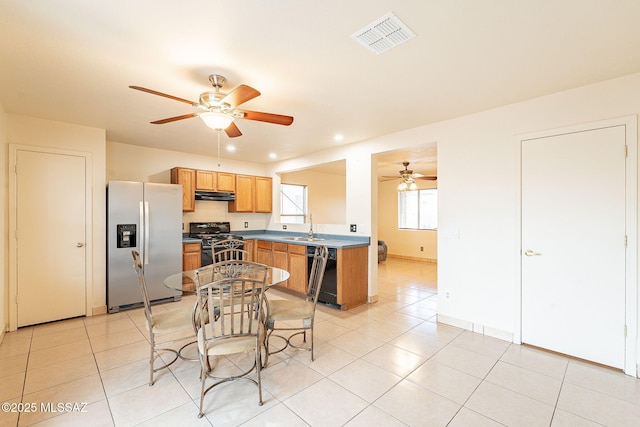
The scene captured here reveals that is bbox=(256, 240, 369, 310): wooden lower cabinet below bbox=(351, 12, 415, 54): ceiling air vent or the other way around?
below

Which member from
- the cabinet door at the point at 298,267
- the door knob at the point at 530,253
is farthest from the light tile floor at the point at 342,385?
the cabinet door at the point at 298,267

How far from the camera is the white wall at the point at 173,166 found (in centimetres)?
456

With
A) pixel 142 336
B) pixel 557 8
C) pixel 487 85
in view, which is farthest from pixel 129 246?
pixel 557 8

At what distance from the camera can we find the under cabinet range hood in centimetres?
509

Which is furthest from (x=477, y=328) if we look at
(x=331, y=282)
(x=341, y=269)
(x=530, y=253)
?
(x=331, y=282)

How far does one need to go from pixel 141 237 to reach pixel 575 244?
5.08m

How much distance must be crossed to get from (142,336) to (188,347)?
0.65 meters

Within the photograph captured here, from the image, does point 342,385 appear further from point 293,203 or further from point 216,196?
point 293,203

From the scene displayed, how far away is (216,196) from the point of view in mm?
5250

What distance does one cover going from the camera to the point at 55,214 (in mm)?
3502

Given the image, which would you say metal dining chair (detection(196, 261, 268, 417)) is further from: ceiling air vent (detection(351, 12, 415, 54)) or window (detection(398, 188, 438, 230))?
window (detection(398, 188, 438, 230))

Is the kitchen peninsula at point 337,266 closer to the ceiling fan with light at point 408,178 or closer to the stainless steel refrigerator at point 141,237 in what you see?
the stainless steel refrigerator at point 141,237

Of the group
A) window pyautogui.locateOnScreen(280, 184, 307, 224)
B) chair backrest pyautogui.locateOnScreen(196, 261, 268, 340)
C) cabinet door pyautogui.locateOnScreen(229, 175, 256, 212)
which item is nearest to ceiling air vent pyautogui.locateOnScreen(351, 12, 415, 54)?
chair backrest pyautogui.locateOnScreen(196, 261, 268, 340)

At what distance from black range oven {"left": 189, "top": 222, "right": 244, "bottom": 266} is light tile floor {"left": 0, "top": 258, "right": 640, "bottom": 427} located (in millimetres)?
1737
